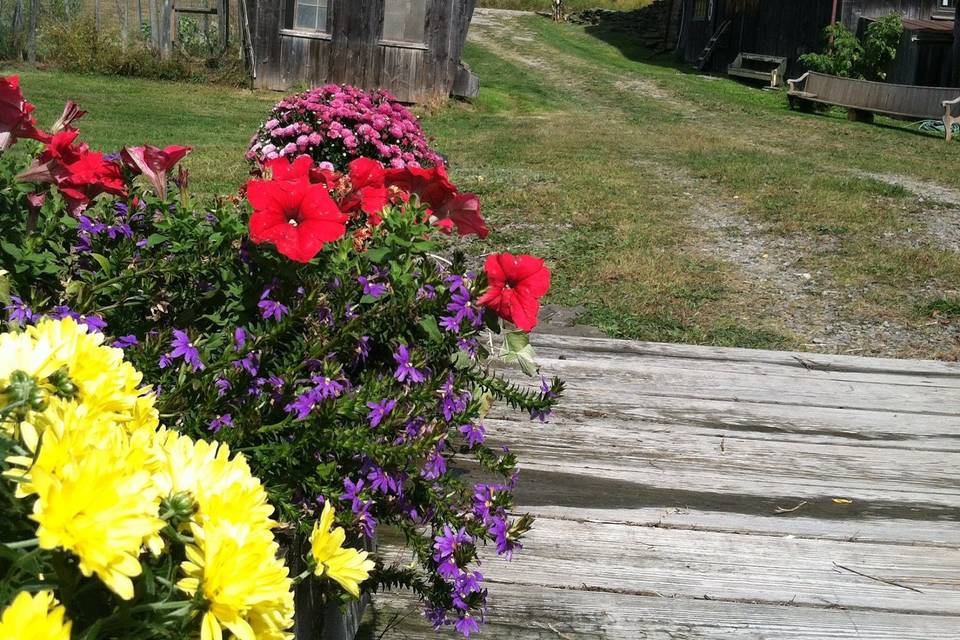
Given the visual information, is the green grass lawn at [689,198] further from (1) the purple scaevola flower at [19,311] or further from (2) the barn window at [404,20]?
(1) the purple scaevola flower at [19,311]

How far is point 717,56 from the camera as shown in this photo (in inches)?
1035

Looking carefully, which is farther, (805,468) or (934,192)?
(934,192)

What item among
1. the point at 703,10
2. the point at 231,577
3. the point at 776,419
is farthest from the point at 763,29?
the point at 231,577

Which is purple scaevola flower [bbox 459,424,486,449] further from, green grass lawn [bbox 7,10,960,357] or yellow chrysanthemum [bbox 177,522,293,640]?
green grass lawn [bbox 7,10,960,357]

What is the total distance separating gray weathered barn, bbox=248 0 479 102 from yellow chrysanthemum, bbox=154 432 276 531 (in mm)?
15973

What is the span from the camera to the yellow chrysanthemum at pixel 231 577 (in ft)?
2.50

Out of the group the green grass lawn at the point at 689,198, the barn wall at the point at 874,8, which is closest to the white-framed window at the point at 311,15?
the green grass lawn at the point at 689,198

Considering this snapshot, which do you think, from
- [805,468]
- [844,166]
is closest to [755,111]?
[844,166]

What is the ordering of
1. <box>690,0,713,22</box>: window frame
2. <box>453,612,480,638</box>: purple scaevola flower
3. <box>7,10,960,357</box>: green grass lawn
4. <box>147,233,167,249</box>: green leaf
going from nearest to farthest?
<box>453,612,480,638</box>: purple scaevola flower
<box>147,233,167,249</box>: green leaf
<box>7,10,960,357</box>: green grass lawn
<box>690,0,713,22</box>: window frame

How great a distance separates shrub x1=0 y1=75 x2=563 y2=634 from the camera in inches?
57.5

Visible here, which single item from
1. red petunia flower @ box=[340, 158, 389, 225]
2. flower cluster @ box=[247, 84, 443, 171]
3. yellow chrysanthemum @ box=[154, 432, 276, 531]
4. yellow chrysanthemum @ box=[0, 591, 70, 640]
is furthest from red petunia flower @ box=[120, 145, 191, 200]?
flower cluster @ box=[247, 84, 443, 171]

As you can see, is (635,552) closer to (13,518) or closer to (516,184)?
(13,518)

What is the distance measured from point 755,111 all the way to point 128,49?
11.5m

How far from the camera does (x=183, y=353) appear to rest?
5.01 ft
